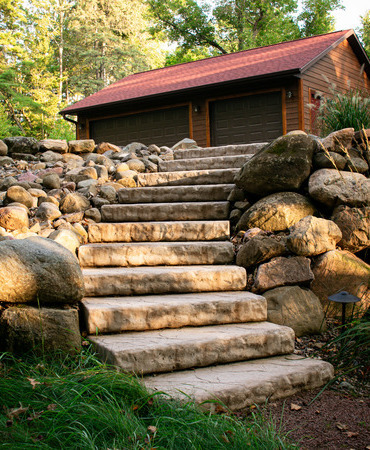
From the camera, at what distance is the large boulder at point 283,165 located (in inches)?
170

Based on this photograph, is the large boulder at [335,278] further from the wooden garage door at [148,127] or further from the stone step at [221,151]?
the wooden garage door at [148,127]

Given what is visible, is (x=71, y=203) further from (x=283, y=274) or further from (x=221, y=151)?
(x=221, y=151)

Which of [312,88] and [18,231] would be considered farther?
[312,88]

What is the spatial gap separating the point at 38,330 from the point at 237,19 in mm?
22861

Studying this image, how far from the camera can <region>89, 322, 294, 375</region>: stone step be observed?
2652mm

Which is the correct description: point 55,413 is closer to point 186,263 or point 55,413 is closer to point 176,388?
point 176,388

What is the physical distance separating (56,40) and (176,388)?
29.1m

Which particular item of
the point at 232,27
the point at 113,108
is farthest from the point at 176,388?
the point at 232,27

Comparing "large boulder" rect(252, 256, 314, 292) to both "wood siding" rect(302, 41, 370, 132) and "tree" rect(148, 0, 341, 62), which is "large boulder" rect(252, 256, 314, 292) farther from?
"tree" rect(148, 0, 341, 62)

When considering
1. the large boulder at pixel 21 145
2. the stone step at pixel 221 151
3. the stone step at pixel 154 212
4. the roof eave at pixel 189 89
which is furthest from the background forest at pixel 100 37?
the stone step at pixel 154 212

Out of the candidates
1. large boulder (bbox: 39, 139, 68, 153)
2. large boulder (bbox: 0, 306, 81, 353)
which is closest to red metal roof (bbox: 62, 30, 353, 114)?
large boulder (bbox: 39, 139, 68, 153)

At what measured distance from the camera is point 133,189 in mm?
5477

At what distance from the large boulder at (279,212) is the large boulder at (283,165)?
0.12 metres

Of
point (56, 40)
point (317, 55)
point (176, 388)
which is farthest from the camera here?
point (56, 40)
